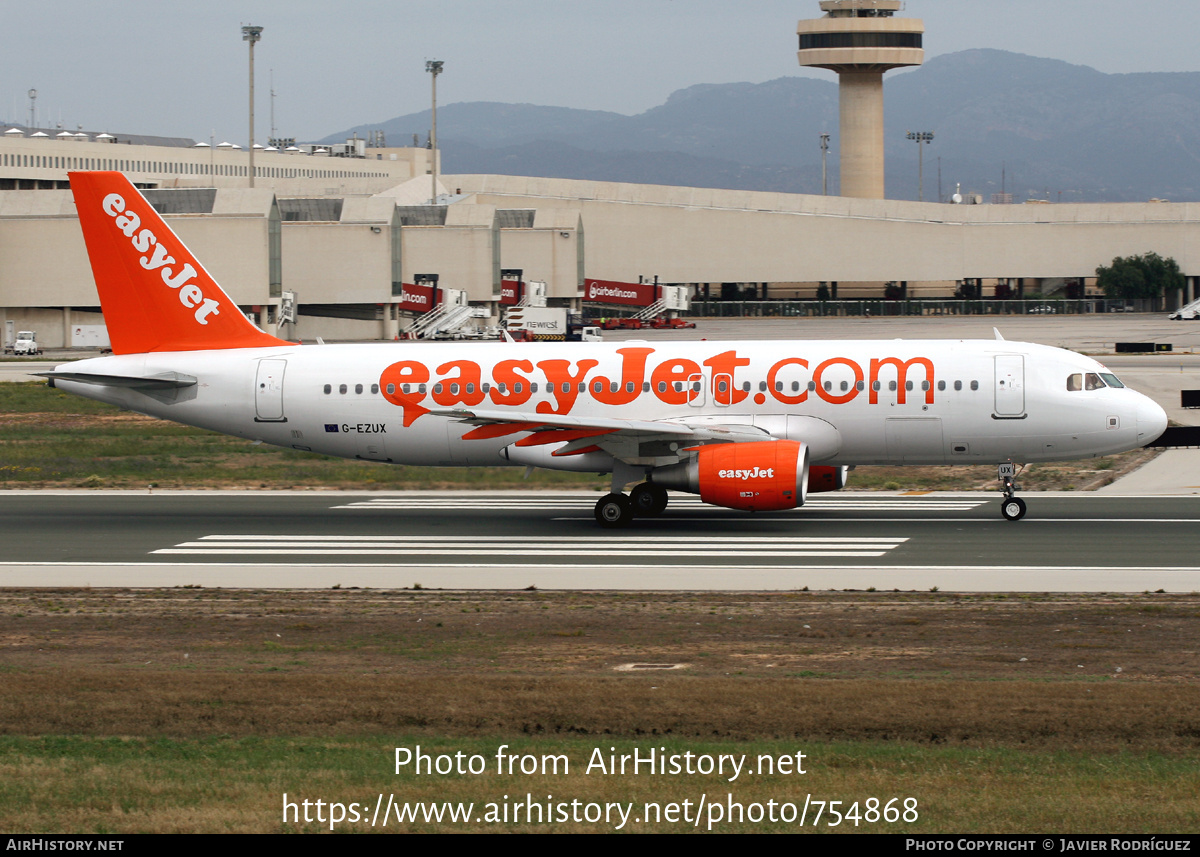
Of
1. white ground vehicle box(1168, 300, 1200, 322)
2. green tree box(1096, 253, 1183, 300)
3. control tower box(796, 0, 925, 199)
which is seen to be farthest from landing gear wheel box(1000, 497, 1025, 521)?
control tower box(796, 0, 925, 199)

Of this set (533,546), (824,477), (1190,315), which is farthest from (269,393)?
(1190,315)

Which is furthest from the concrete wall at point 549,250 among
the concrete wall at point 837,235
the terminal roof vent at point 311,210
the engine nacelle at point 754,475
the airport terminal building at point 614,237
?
the engine nacelle at point 754,475

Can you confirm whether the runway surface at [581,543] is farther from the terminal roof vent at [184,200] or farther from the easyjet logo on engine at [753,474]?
the terminal roof vent at [184,200]

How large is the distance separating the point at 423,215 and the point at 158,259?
10822 centimetres

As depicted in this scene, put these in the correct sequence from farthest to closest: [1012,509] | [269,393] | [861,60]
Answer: [861,60] → [269,393] → [1012,509]

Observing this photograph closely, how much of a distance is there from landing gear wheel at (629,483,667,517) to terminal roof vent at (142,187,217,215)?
285ft

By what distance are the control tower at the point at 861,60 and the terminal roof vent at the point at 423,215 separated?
6165 centimetres

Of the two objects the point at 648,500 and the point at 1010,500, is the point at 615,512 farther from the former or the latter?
the point at 1010,500

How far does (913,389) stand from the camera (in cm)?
3083

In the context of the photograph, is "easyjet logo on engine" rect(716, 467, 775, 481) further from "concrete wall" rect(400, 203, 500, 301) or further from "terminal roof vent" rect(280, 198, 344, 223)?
"concrete wall" rect(400, 203, 500, 301)

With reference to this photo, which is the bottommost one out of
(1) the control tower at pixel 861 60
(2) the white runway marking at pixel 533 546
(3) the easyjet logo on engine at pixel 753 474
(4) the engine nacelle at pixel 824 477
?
(2) the white runway marking at pixel 533 546

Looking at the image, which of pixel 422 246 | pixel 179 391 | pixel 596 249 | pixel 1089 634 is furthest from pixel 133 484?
pixel 596 249

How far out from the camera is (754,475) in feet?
95.7

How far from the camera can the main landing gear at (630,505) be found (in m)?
31.5
